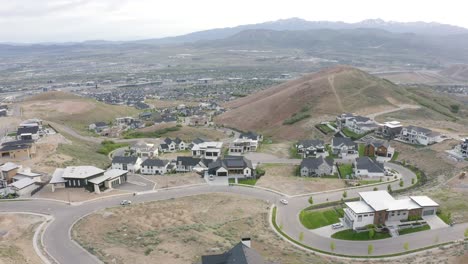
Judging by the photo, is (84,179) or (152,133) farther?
(152,133)

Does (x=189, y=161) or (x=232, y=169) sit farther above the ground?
(x=232, y=169)

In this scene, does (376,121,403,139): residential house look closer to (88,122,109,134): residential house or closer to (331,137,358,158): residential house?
(331,137,358,158): residential house

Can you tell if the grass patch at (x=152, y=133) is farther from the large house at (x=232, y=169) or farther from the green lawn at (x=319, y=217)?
the green lawn at (x=319, y=217)

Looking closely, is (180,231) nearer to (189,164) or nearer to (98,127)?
(189,164)

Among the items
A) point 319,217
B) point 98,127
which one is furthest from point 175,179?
point 98,127

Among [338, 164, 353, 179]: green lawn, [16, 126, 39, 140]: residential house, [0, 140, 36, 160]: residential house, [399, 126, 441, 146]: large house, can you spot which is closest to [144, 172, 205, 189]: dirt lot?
[0, 140, 36, 160]: residential house

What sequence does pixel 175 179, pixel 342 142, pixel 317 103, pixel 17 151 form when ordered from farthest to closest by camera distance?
pixel 317 103 < pixel 342 142 < pixel 17 151 < pixel 175 179

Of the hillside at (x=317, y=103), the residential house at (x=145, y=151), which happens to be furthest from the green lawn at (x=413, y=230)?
the residential house at (x=145, y=151)
